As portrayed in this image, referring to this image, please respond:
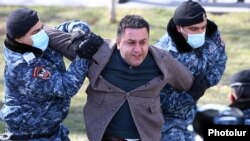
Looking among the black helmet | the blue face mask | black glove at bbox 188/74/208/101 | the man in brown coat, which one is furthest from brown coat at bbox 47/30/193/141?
the black helmet

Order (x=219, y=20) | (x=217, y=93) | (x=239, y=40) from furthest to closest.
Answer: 1. (x=219, y=20)
2. (x=239, y=40)
3. (x=217, y=93)

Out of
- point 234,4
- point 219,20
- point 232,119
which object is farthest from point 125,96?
point 234,4

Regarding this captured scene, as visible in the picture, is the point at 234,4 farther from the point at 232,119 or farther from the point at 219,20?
the point at 232,119

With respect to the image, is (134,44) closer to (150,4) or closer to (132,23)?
(132,23)

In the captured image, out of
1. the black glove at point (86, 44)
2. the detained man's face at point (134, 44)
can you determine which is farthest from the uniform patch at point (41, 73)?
the detained man's face at point (134, 44)

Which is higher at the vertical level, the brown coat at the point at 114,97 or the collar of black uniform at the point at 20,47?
the collar of black uniform at the point at 20,47

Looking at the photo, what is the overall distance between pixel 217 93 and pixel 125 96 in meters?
4.69

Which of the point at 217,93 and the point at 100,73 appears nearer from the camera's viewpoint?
the point at 100,73

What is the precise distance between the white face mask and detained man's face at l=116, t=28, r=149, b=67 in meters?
0.57

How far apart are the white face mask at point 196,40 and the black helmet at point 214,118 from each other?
1.29 m

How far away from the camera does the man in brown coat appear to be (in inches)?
179

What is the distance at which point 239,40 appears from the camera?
12039 millimetres

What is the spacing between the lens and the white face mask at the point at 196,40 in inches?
196

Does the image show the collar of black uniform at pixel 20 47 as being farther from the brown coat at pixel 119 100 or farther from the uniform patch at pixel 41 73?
the brown coat at pixel 119 100
